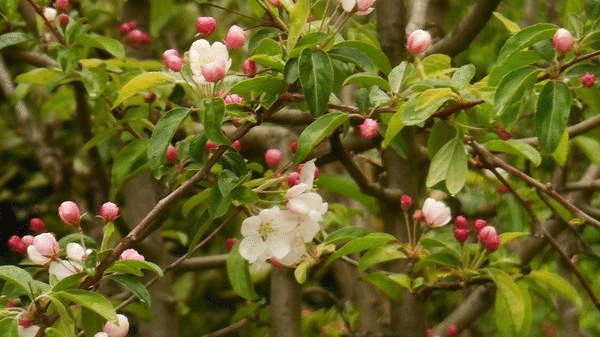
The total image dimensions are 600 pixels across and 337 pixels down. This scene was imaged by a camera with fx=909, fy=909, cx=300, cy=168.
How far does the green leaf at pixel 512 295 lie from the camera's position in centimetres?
153

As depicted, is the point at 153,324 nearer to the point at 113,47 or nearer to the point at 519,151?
the point at 113,47

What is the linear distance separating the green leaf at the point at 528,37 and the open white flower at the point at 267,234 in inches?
15.3

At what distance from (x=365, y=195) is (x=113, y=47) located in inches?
22.7

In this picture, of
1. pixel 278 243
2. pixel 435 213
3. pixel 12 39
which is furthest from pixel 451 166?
pixel 12 39

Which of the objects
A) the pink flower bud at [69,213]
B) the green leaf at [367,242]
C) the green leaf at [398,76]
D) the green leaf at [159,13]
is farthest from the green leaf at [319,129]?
the green leaf at [159,13]

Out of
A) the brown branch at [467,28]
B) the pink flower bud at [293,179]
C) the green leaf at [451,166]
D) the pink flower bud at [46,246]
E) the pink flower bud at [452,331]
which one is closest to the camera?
the pink flower bud at [46,246]

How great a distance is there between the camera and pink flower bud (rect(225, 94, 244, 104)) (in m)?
1.28

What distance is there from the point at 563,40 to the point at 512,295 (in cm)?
51

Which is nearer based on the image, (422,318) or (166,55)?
(166,55)

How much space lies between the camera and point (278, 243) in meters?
1.28

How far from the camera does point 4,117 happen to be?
3609mm

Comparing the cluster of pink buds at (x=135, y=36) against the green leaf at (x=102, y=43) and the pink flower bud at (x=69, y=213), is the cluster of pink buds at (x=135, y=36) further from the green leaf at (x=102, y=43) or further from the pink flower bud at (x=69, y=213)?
the pink flower bud at (x=69, y=213)

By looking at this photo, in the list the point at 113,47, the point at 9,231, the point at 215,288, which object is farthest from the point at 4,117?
the point at 113,47

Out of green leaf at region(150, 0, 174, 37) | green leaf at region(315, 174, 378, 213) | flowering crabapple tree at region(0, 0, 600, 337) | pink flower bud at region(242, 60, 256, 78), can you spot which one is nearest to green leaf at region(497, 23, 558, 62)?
flowering crabapple tree at region(0, 0, 600, 337)
